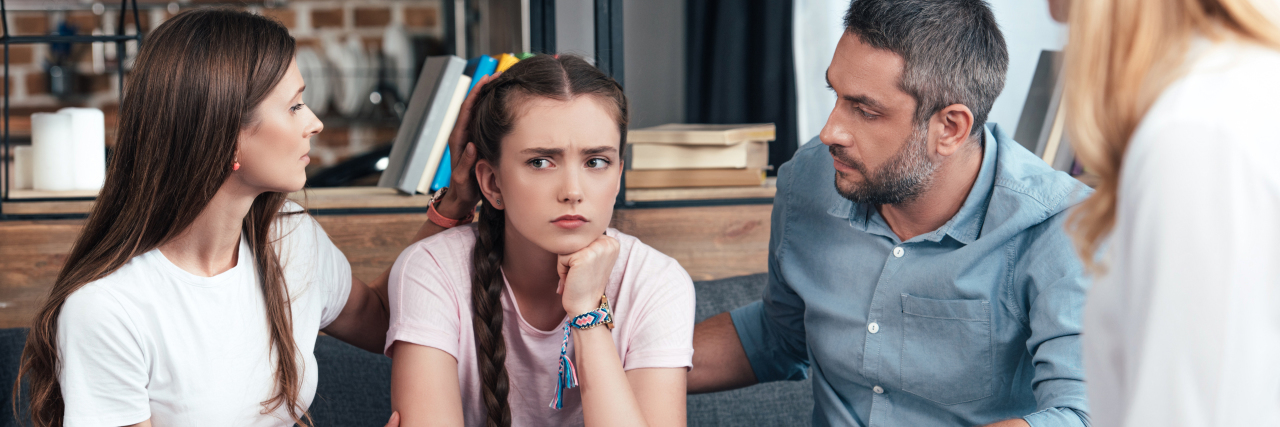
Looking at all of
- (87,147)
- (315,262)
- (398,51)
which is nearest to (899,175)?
(315,262)

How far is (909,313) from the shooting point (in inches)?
43.0

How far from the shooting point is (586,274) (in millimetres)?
1007

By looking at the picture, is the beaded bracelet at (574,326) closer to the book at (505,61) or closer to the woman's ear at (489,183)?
the woman's ear at (489,183)

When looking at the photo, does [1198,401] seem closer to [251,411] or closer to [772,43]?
[251,411]

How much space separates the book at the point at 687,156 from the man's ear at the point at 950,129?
51 centimetres

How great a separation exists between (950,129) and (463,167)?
650 mm

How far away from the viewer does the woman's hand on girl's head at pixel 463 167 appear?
3.76 ft

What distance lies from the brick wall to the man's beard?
1942 mm

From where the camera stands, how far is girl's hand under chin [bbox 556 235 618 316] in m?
1.00

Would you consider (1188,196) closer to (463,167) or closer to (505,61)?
(463,167)

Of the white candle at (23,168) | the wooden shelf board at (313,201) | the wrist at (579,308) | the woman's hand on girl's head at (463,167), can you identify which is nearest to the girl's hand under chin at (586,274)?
the wrist at (579,308)

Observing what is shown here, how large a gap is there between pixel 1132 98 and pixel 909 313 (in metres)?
0.66

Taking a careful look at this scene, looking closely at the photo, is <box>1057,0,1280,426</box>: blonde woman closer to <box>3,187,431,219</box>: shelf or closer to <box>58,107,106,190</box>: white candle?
<box>3,187,431,219</box>: shelf

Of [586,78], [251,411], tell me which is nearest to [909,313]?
[586,78]
